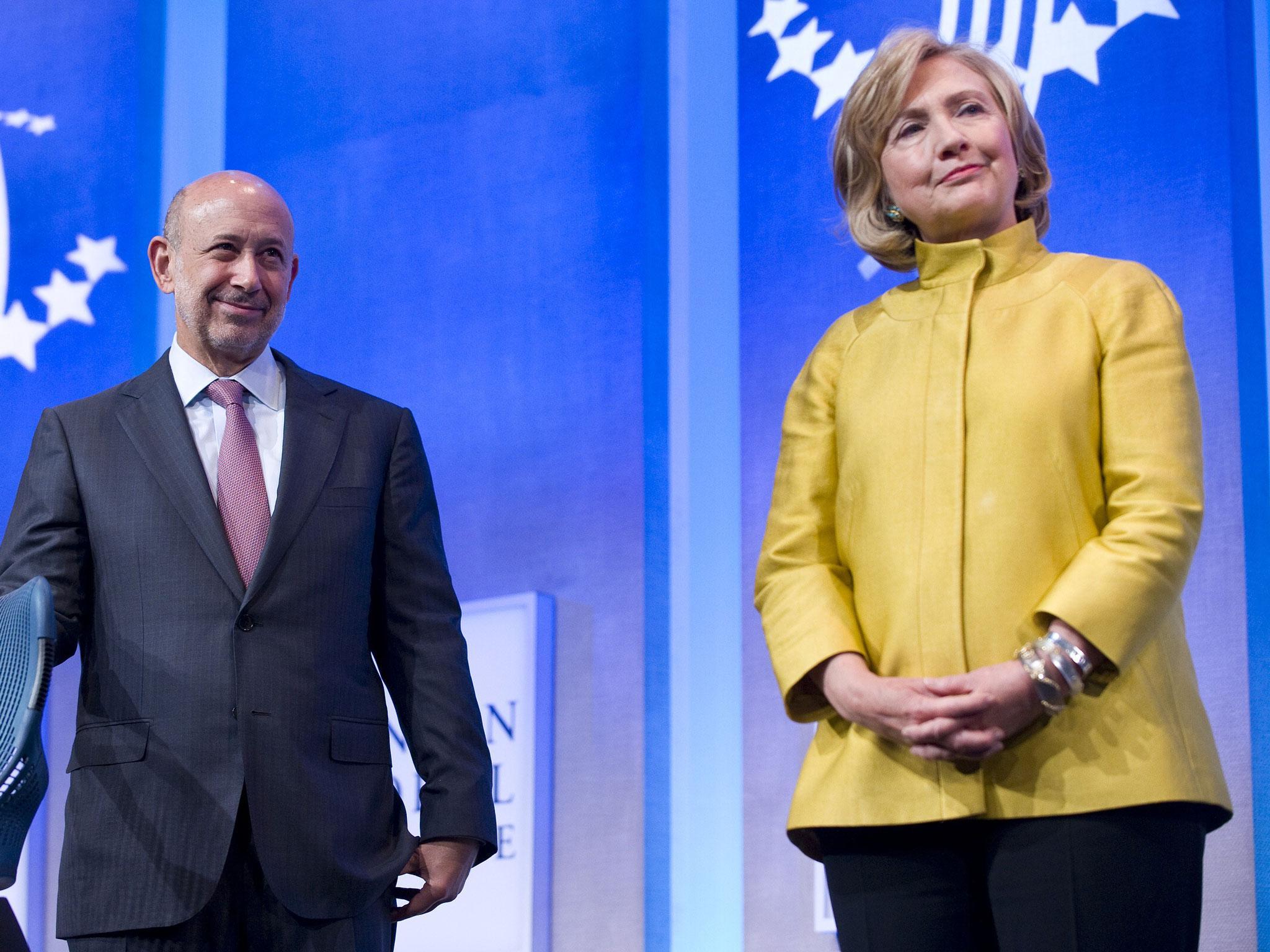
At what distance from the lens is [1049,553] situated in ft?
5.32

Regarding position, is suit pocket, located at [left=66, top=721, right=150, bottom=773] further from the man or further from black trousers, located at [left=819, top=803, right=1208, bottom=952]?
black trousers, located at [left=819, top=803, right=1208, bottom=952]

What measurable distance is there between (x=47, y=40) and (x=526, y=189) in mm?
1460

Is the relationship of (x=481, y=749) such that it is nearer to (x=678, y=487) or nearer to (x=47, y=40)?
(x=678, y=487)

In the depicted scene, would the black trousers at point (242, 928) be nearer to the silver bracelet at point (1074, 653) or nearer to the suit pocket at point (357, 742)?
the suit pocket at point (357, 742)

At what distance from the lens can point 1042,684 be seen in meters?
1.53

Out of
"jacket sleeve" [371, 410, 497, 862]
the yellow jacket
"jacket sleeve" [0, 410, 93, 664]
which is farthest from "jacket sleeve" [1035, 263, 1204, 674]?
"jacket sleeve" [0, 410, 93, 664]

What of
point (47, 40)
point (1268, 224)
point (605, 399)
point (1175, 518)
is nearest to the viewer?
point (1175, 518)

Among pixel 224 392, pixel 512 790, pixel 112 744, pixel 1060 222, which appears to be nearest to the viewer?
pixel 112 744

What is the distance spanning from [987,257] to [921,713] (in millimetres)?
559

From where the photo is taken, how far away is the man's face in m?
2.15

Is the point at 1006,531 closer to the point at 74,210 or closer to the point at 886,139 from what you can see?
the point at 886,139

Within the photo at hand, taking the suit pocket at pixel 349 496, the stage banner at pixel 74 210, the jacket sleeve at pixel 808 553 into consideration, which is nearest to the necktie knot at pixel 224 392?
the suit pocket at pixel 349 496

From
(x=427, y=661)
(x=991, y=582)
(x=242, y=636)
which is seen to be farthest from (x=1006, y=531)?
(x=242, y=636)

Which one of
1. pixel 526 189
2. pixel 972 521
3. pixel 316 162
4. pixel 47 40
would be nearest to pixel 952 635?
pixel 972 521
